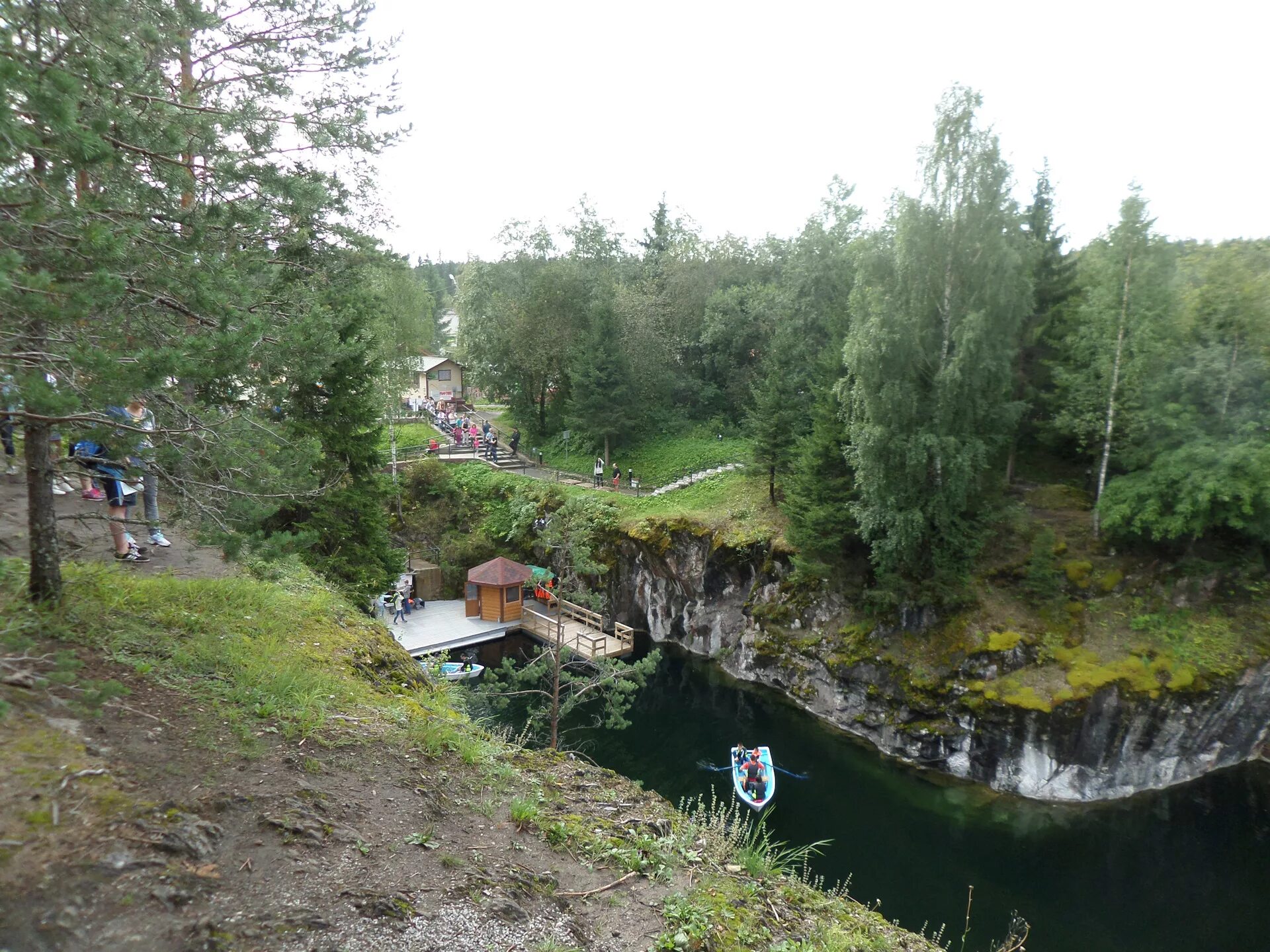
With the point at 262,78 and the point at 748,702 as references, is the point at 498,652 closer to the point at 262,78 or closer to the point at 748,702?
the point at 748,702

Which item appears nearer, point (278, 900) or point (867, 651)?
point (278, 900)

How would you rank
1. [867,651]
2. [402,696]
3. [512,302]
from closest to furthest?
[402,696] < [867,651] < [512,302]

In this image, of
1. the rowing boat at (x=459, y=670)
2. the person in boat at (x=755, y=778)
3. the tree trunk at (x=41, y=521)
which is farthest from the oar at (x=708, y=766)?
the tree trunk at (x=41, y=521)

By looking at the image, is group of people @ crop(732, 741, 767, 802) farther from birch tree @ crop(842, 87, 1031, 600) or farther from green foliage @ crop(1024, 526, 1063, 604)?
green foliage @ crop(1024, 526, 1063, 604)

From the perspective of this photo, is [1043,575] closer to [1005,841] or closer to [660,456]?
[1005,841]

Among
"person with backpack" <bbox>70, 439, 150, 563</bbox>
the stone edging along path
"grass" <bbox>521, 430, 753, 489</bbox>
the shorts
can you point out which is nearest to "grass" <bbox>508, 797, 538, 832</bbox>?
"person with backpack" <bbox>70, 439, 150, 563</bbox>

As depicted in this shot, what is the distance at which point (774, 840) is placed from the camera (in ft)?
45.9

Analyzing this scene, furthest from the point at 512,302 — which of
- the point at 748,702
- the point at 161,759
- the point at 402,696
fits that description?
the point at 161,759

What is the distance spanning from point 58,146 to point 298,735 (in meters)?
4.72

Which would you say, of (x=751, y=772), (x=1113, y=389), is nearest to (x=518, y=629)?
(x=751, y=772)

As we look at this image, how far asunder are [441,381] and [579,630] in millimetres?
31249

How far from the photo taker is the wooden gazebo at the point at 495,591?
23625 mm

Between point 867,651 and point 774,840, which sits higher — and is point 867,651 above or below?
above

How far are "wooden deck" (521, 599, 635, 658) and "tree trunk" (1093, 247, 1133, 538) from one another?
561 inches
